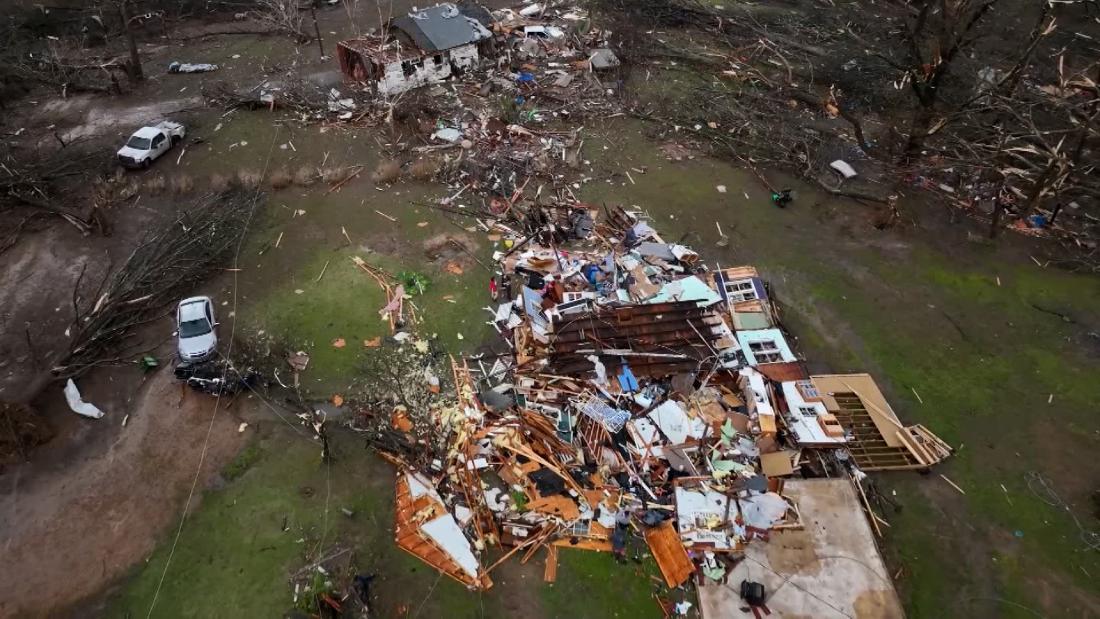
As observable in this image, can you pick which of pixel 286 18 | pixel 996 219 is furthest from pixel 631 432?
pixel 286 18

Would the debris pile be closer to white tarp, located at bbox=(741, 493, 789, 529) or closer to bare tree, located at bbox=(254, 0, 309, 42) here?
white tarp, located at bbox=(741, 493, 789, 529)

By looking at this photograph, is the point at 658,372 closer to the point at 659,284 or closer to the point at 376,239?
the point at 659,284

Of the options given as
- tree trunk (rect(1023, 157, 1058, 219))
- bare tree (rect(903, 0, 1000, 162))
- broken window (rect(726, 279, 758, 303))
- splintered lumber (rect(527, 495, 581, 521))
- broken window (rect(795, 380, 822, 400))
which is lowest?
splintered lumber (rect(527, 495, 581, 521))

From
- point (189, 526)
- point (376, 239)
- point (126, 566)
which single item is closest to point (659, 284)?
point (376, 239)

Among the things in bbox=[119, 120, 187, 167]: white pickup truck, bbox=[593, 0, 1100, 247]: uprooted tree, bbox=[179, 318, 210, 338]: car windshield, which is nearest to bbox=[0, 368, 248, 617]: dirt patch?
bbox=[179, 318, 210, 338]: car windshield

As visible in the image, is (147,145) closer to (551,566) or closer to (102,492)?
(102,492)

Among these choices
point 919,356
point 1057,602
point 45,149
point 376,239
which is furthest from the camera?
point 45,149
